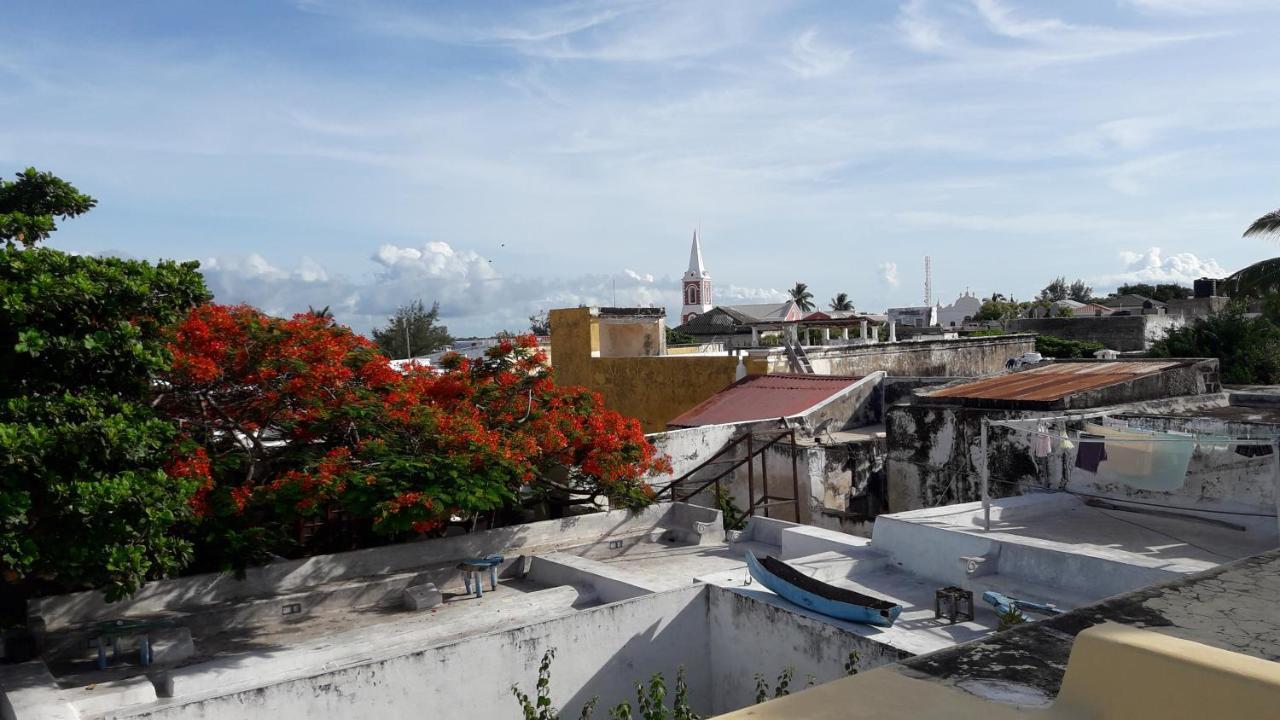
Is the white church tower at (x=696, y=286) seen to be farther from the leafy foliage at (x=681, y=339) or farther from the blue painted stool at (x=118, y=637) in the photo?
the blue painted stool at (x=118, y=637)

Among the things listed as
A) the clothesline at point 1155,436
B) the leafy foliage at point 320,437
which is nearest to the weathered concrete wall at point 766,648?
the leafy foliage at point 320,437

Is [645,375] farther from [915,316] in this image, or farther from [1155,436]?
[915,316]

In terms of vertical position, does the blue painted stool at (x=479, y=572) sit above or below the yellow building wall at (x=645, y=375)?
below

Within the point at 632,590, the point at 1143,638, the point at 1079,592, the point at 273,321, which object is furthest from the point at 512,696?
the point at 1143,638

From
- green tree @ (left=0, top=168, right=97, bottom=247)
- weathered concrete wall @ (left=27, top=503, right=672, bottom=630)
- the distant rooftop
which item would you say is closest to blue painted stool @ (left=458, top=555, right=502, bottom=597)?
weathered concrete wall @ (left=27, top=503, right=672, bottom=630)

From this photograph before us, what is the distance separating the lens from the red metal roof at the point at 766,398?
19.3 m

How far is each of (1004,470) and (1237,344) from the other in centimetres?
1602

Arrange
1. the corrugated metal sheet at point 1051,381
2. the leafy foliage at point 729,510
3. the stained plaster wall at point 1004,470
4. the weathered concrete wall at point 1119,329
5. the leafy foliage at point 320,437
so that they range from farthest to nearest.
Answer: the weathered concrete wall at point 1119,329, the leafy foliage at point 729,510, the corrugated metal sheet at point 1051,381, the stained plaster wall at point 1004,470, the leafy foliage at point 320,437

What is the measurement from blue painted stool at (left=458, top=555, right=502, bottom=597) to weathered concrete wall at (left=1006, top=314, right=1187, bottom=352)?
30.1 meters

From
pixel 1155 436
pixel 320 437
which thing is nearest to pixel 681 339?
pixel 320 437

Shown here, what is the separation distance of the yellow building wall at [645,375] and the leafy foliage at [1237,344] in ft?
43.0

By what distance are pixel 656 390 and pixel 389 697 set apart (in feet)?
53.7

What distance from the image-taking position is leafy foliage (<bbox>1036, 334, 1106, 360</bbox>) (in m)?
33.1

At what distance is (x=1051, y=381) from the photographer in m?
15.8
